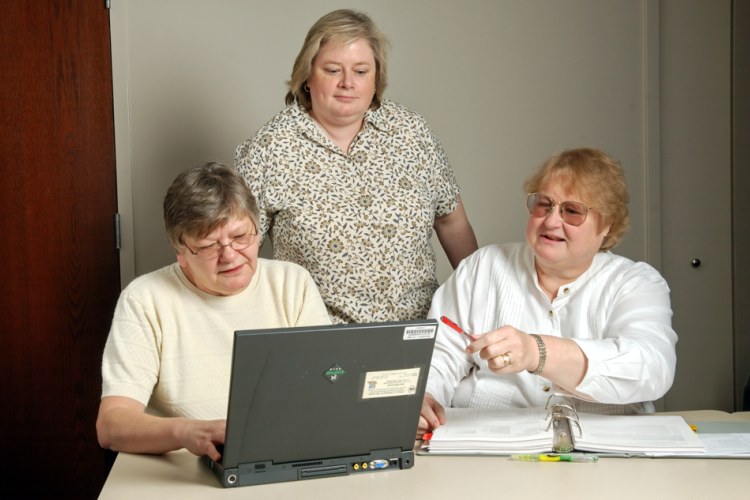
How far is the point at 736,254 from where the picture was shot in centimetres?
316

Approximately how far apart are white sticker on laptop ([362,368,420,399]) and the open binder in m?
0.24

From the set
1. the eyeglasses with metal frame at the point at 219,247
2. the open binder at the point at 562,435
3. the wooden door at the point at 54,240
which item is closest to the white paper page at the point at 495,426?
the open binder at the point at 562,435

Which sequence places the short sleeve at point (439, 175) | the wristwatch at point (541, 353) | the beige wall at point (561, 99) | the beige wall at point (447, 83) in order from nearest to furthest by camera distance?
1. the wristwatch at point (541, 353)
2. the short sleeve at point (439, 175)
3. the beige wall at point (447, 83)
4. the beige wall at point (561, 99)

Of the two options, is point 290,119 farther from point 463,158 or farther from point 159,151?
point 463,158

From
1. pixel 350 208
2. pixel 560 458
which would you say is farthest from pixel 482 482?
pixel 350 208

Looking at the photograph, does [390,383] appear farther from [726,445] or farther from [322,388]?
[726,445]

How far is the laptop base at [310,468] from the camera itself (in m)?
1.28

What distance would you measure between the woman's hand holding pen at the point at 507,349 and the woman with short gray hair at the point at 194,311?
52 cm

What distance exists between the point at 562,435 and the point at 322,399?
1.80ft

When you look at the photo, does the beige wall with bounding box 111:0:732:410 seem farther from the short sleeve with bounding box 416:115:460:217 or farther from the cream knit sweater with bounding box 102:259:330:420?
the cream knit sweater with bounding box 102:259:330:420

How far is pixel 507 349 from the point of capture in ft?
4.75

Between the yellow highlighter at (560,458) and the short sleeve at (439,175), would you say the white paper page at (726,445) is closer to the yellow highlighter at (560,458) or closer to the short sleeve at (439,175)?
the yellow highlighter at (560,458)

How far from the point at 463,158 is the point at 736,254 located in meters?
1.32

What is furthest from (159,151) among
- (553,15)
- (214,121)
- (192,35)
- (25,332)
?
(553,15)
